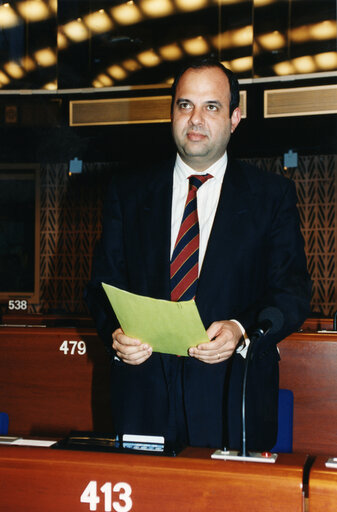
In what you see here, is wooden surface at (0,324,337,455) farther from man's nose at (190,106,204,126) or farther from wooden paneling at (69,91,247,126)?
wooden paneling at (69,91,247,126)

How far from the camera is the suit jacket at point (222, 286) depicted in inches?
60.2

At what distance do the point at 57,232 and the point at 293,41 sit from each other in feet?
14.3

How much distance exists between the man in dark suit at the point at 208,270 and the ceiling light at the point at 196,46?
5.74 meters

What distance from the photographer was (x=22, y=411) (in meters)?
3.26

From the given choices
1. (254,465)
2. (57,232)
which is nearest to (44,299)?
(57,232)

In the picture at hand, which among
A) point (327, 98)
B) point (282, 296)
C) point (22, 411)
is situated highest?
point (327, 98)

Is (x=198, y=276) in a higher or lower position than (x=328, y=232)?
lower

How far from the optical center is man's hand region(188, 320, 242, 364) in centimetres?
137

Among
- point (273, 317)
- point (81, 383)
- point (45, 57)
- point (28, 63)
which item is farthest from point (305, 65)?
point (273, 317)

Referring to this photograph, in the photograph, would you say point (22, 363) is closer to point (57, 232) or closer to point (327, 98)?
point (327, 98)

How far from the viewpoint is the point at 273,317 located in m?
1.43

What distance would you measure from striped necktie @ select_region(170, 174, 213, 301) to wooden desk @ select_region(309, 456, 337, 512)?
666mm

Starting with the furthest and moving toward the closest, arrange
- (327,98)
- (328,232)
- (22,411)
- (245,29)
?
(328,232) → (245,29) → (327,98) → (22,411)

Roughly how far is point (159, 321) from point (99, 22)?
6.93m
